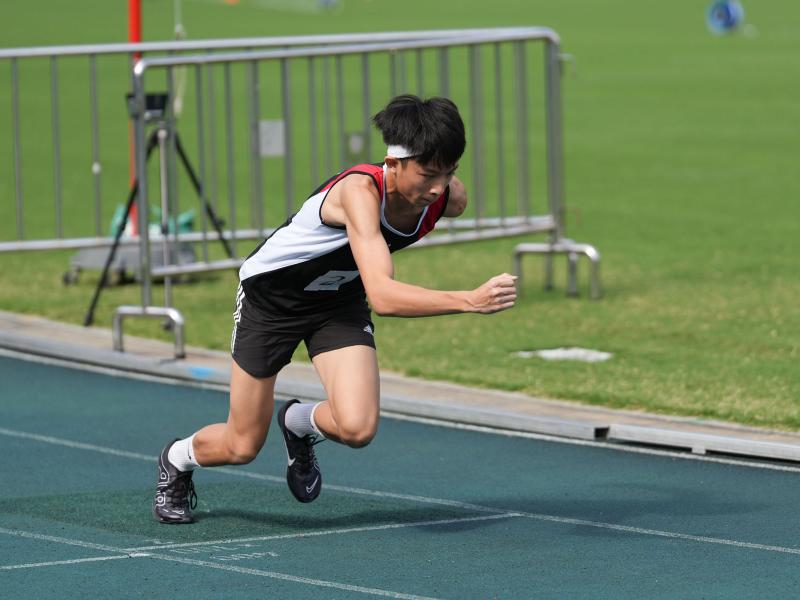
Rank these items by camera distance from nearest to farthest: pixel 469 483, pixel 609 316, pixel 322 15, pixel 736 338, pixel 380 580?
pixel 380 580, pixel 469 483, pixel 736 338, pixel 609 316, pixel 322 15

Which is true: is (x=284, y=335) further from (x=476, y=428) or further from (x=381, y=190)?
(x=476, y=428)

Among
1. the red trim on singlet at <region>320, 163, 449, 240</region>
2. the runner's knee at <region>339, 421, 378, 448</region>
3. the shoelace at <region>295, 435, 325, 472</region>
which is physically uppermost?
the red trim on singlet at <region>320, 163, 449, 240</region>

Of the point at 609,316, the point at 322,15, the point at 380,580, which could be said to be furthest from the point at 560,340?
the point at 322,15

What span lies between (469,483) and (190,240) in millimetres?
4693

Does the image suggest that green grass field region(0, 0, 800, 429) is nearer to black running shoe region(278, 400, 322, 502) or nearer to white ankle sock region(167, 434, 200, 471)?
black running shoe region(278, 400, 322, 502)

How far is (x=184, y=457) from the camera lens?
23.8 ft

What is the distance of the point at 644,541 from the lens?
7051mm

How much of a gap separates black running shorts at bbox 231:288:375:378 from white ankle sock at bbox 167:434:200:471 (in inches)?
19.1

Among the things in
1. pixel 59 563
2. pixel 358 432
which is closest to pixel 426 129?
pixel 358 432

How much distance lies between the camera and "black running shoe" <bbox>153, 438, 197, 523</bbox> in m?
7.25

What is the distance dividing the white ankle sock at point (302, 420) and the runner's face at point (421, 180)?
3.75ft

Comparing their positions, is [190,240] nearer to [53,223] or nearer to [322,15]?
[53,223]

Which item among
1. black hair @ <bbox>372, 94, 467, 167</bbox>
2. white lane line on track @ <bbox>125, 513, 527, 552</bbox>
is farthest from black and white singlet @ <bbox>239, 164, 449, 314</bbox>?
white lane line on track @ <bbox>125, 513, 527, 552</bbox>

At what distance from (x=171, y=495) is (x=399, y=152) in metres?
1.95
